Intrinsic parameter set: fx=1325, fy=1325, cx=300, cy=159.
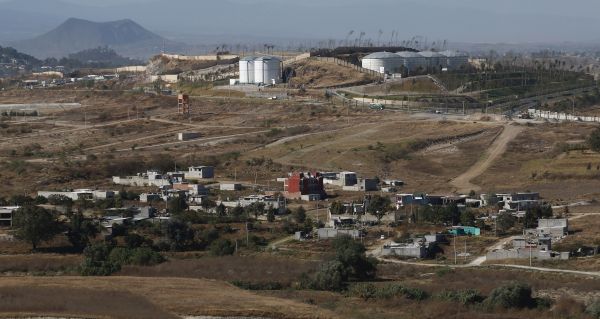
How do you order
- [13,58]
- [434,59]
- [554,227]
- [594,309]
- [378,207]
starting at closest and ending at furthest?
[594,309], [554,227], [378,207], [434,59], [13,58]

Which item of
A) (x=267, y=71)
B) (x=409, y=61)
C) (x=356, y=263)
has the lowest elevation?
(x=356, y=263)

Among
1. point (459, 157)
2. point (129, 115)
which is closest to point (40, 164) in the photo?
point (459, 157)

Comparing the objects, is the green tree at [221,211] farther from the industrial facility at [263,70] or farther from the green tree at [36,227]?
the industrial facility at [263,70]

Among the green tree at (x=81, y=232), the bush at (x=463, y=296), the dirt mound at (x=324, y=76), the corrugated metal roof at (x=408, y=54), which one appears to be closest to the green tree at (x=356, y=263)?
the bush at (x=463, y=296)

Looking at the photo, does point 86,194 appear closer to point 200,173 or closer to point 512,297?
point 200,173

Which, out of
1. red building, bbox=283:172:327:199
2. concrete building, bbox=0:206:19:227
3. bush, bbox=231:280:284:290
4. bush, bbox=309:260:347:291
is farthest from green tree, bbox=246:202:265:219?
bush, bbox=309:260:347:291

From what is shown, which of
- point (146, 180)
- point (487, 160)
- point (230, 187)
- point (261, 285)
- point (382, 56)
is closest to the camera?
point (261, 285)

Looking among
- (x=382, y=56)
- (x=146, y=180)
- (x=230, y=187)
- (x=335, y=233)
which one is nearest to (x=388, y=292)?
(x=335, y=233)
